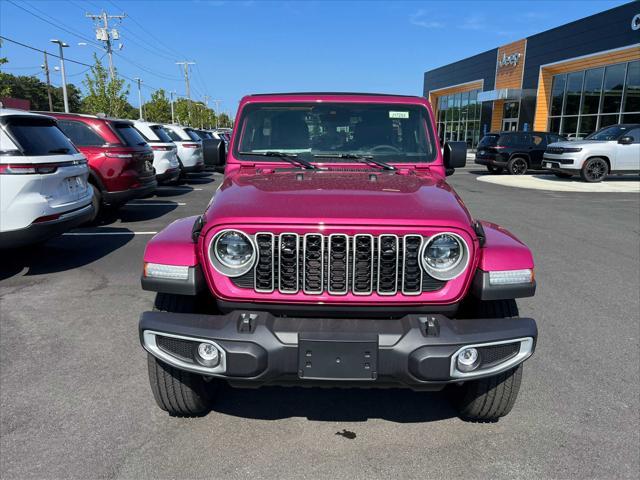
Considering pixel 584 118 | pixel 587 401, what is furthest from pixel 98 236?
pixel 584 118

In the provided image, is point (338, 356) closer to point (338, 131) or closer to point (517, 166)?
point (338, 131)

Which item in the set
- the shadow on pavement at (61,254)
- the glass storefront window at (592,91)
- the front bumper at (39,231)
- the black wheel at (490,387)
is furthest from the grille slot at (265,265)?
the glass storefront window at (592,91)

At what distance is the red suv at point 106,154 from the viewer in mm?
8094

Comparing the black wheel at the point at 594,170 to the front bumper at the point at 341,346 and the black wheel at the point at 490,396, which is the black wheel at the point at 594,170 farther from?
the front bumper at the point at 341,346

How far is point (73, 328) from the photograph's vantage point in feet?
13.4

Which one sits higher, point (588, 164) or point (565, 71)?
point (565, 71)

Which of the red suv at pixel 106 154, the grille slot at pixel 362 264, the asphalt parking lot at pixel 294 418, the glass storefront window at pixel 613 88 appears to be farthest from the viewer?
the glass storefront window at pixel 613 88

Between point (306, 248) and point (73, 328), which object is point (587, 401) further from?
point (73, 328)

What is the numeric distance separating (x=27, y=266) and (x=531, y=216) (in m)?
8.85

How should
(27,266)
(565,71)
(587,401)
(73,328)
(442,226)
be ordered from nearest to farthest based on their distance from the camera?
(442,226), (587,401), (73,328), (27,266), (565,71)

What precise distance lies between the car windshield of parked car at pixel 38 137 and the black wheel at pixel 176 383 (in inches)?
144

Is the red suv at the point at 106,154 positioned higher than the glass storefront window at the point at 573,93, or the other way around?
the glass storefront window at the point at 573,93

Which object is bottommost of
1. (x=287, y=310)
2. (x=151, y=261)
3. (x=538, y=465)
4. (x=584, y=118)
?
(x=538, y=465)

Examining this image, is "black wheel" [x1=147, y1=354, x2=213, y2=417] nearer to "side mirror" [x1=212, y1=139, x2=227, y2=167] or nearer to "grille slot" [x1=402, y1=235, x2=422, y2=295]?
"grille slot" [x1=402, y1=235, x2=422, y2=295]
